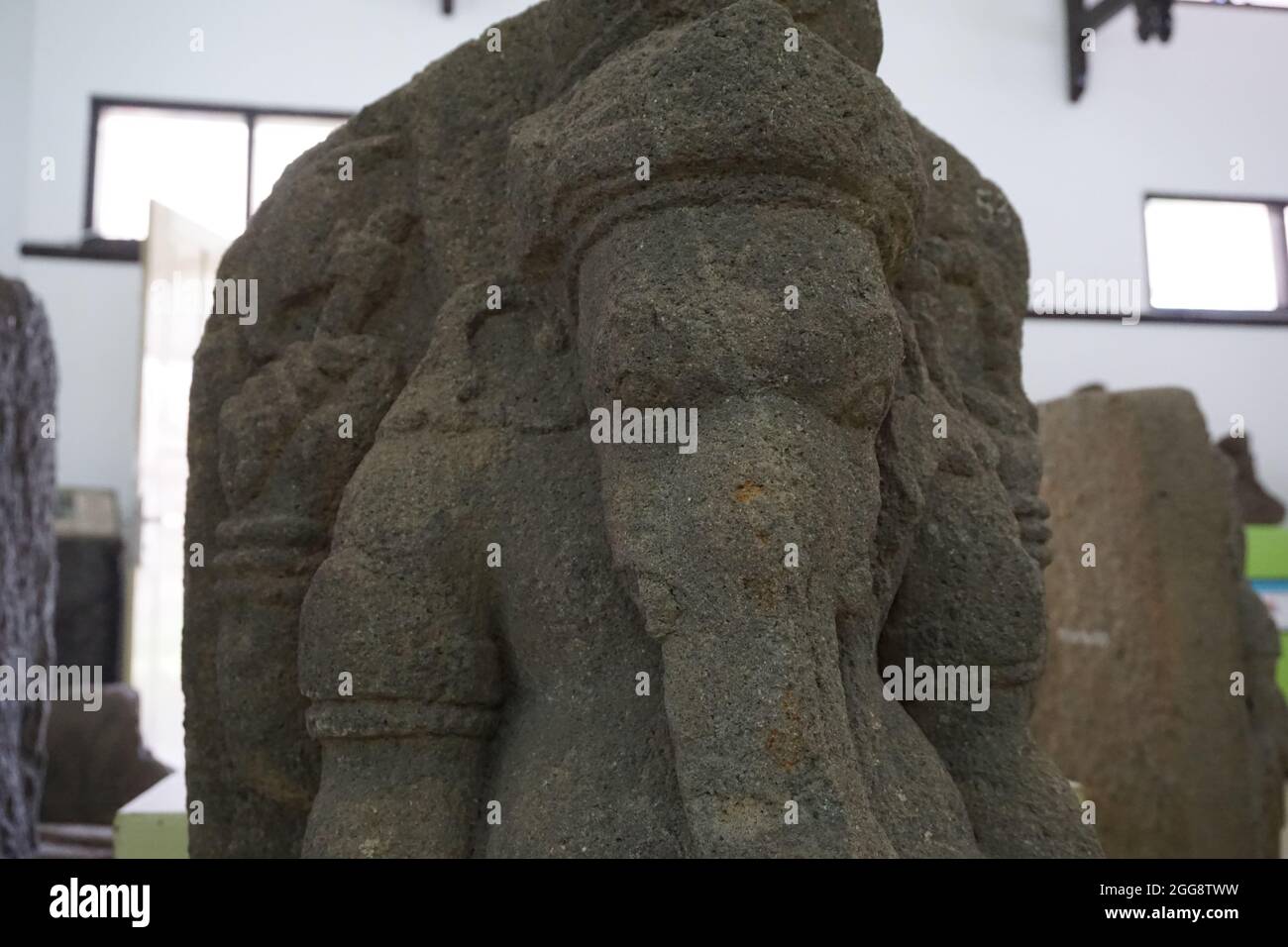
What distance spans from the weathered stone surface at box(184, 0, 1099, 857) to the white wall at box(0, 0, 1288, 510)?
75.0 inches

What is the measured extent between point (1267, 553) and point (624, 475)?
11.8ft

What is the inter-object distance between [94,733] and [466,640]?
336 centimetres

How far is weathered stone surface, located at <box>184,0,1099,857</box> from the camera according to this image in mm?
1167

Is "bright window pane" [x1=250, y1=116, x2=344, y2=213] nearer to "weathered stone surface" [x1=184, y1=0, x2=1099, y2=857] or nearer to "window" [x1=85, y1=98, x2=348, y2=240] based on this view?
"window" [x1=85, y1=98, x2=348, y2=240]

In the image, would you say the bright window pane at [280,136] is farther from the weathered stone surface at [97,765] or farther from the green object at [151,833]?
the green object at [151,833]

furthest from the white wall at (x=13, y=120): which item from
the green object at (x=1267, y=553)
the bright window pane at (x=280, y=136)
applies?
the green object at (x=1267, y=553)

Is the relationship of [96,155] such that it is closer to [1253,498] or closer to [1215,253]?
[1215,253]

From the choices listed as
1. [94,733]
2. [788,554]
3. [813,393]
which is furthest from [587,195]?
[94,733]

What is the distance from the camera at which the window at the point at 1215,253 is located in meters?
3.61

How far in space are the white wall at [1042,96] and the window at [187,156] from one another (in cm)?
7

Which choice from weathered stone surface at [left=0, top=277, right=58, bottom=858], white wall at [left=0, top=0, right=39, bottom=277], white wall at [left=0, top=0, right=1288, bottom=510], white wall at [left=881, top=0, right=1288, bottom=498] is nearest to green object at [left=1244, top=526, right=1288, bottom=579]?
white wall at [left=0, top=0, right=1288, bottom=510]

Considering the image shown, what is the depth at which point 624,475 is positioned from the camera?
1229 mm

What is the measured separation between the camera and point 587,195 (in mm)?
1265

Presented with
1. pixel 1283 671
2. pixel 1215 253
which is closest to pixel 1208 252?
pixel 1215 253
